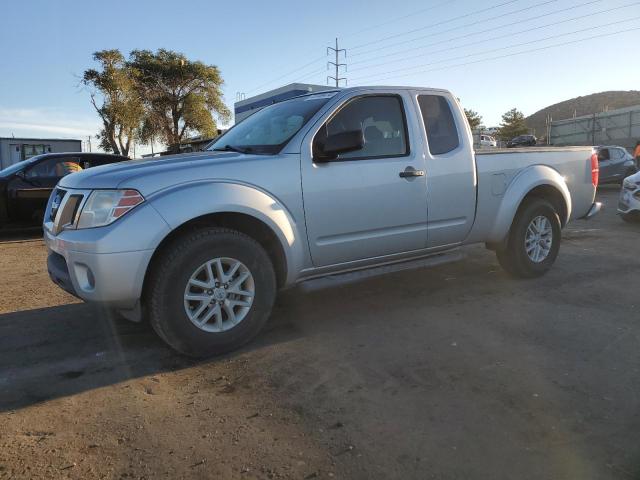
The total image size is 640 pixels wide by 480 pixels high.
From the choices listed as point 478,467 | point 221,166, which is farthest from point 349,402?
point 221,166

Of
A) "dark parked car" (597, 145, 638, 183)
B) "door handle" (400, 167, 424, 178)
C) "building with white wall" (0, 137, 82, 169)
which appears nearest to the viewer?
"door handle" (400, 167, 424, 178)

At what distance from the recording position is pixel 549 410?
2750 millimetres

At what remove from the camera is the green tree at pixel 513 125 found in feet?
217

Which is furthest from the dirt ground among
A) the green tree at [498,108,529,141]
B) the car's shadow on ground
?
the green tree at [498,108,529,141]

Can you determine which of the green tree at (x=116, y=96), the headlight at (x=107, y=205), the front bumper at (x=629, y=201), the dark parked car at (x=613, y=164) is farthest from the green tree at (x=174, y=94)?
the headlight at (x=107, y=205)

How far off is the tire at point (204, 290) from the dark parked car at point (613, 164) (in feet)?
52.9

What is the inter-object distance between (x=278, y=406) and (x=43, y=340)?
2167 millimetres

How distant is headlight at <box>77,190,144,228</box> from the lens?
127 inches

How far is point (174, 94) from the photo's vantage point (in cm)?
3731

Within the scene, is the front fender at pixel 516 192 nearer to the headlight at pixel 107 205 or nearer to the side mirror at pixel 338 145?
the side mirror at pixel 338 145

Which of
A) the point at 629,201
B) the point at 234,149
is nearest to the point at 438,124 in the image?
the point at 234,149

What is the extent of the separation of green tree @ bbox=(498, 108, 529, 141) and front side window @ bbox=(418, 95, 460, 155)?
6585 centimetres

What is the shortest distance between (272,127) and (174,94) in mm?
35849

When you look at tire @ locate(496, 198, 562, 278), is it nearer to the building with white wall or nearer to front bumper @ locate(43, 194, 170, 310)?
front bumper @ locate(43, 194, 170, 310)
